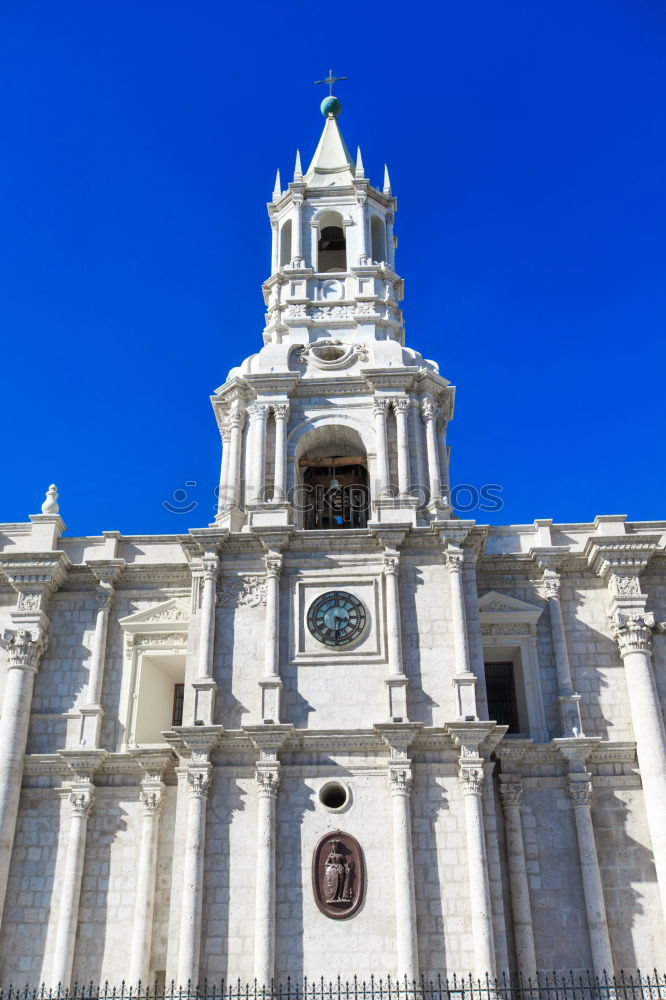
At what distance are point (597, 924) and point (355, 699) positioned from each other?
753cm

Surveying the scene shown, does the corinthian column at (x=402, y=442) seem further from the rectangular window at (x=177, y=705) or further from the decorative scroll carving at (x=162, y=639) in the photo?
the rectangular window at (x=177, y=705)

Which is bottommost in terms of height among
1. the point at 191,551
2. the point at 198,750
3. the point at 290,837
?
the point at 290,837

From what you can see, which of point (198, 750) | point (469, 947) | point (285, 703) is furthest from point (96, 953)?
point (469, 947)

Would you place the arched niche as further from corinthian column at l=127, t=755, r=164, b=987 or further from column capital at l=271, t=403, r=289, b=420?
corinthian column at l=127, t=755, r=164, b=987

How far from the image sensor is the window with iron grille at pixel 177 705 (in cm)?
2802

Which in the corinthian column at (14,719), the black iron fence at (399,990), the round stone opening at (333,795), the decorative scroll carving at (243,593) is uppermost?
the decorative scroll carving at (243,593)

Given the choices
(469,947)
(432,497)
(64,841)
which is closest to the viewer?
(469,947)

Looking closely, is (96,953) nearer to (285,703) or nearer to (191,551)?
(285,703)

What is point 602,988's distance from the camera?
882 inches

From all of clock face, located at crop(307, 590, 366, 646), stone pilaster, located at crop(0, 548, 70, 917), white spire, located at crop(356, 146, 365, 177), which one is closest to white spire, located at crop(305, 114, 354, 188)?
white spire, located at crop(356, 146, 365, 177)

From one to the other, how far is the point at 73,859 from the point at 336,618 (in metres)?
8.57

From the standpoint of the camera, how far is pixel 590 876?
78.4ft

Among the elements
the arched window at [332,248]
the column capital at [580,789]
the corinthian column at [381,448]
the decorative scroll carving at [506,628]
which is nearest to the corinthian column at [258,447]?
the corinthian column at [381,448]

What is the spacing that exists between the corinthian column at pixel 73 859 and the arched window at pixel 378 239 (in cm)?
1876
